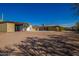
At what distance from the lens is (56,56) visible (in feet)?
7.80

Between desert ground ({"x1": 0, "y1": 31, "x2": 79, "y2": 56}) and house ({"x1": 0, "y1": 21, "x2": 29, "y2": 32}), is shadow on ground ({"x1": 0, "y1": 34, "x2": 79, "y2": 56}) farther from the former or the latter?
house ({"x1": 0, "y1": 21, "x2": 29, "y2": 32})

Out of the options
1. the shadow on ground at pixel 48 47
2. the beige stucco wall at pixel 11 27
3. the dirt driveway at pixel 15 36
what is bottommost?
the shadow on ground at pixel 48 47

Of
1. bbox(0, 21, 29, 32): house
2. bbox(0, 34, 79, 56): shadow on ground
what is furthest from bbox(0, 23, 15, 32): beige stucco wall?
bbox(0, 34, 79, 56): shadow on ground

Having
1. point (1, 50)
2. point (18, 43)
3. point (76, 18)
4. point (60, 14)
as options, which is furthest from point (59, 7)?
point (1, 50)

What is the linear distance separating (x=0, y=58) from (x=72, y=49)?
2.71 ft

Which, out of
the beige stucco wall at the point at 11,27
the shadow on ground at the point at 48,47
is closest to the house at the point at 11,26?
the beige stucco wall at the point at 11,27

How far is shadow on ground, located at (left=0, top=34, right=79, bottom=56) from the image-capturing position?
2389 mm

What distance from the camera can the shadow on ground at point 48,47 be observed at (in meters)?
2.39

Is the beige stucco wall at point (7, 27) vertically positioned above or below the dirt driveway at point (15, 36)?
above

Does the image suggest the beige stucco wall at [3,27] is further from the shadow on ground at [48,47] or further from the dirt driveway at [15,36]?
the shadow on ground at [48,47]

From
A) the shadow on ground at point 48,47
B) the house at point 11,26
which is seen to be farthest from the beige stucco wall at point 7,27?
Result: the shadow on ground at point 48,47

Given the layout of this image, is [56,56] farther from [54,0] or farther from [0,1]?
[0,1]

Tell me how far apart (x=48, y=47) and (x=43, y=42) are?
0.27 ft

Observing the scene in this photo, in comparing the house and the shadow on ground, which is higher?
the house
